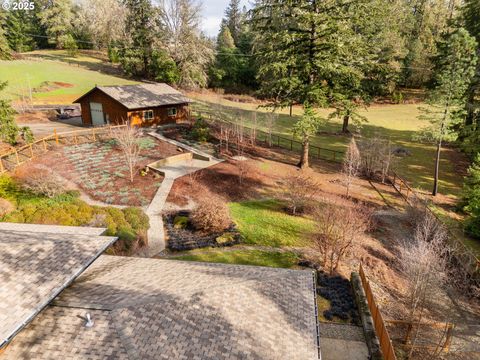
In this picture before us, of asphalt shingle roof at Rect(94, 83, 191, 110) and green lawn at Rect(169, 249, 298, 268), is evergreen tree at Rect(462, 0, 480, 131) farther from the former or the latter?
asphalt shingle roof at Rect(94, 83, 191, 110)

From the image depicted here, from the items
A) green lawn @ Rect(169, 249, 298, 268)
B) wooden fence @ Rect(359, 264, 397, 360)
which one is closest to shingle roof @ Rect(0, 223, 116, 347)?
green lawn @ Rect(169, 249, 298, 268)

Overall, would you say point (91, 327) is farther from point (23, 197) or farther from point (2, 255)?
point (23, 197)

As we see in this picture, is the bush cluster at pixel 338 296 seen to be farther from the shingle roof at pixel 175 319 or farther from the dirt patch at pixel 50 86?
the dirt patch at pixel 50 86

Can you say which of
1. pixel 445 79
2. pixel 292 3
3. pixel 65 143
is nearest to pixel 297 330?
pixel 292 3

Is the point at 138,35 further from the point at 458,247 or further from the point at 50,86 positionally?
the point at 458,247

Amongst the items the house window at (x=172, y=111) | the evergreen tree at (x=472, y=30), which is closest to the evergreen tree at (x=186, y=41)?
the house window at (x=172, y=111)
